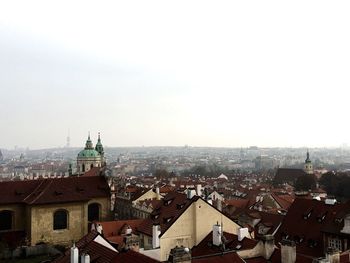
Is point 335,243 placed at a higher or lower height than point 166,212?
lower

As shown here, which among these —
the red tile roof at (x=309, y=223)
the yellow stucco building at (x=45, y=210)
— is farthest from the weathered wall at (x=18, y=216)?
the red tile roof at (x=309, y=223)

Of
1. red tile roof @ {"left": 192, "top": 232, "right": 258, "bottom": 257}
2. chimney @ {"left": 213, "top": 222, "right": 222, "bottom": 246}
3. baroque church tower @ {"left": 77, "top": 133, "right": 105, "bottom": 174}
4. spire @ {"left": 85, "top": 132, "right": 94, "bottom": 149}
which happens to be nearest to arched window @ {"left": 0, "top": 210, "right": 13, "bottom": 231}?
red tile roof @ {"left": 192, "top": 232, "right": 258, "bottom": 257}

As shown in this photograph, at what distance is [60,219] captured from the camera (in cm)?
5062

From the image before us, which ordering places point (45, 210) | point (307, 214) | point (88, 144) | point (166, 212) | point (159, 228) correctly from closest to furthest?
1. point (159, 228)
2. point (166, 212)
3. point (307, 214)
4. point (45, 210)
5. point (88, 144)

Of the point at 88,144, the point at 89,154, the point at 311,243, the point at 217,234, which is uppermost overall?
the point at 88,144

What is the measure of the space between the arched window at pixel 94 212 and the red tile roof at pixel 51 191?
1377 mm

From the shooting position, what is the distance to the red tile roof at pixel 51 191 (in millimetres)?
50062

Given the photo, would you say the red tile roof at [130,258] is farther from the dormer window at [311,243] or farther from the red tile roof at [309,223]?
the dormer window at [311,243]

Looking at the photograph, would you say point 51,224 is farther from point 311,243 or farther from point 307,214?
point 311,243

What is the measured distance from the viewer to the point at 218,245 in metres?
32.5

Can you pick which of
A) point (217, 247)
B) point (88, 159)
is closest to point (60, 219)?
point (217, 247)

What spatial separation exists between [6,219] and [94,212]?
9461 mm

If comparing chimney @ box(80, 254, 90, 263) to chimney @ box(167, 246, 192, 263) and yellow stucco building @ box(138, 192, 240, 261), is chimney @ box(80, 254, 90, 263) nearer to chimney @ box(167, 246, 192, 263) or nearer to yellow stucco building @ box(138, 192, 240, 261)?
chimney @ box(167, 246, 192, 263)

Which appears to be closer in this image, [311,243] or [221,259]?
[221,259]
